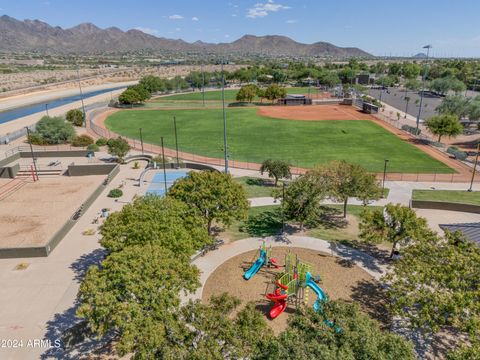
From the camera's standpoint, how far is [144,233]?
2122 centimetres

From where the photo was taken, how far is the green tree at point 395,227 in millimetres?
25922

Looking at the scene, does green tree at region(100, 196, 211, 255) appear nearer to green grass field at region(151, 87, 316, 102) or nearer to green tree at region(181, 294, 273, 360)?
green tree at region(181, 294, 273, 360)

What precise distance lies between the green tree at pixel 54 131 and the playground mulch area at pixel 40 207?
18927 mm

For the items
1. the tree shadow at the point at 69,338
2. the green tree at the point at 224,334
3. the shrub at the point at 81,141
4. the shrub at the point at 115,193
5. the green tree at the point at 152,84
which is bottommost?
the tree shadow at the point at 69,338

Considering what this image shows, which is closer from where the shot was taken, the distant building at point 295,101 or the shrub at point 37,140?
the shrub at point 37,140

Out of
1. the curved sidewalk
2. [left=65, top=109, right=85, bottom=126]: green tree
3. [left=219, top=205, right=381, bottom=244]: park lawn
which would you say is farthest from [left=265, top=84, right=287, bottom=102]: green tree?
the curved sidewalk

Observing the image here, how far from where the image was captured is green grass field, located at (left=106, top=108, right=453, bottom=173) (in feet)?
182

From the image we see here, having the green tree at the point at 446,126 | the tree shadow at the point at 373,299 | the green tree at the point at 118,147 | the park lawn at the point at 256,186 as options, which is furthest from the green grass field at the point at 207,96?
the tree shadow at the point at 373,299

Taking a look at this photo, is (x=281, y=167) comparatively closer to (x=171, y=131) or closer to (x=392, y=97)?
(x=171, y=131)

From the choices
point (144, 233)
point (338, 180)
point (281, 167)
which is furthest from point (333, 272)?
point (281, 167)

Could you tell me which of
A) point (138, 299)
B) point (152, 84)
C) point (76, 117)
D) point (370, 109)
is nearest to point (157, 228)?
point (138, 299)

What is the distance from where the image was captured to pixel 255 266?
85.3ft

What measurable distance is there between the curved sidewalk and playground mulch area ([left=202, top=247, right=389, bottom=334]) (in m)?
0.56

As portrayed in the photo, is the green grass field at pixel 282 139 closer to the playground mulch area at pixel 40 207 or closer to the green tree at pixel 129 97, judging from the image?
the green tree at pixel 129 97
